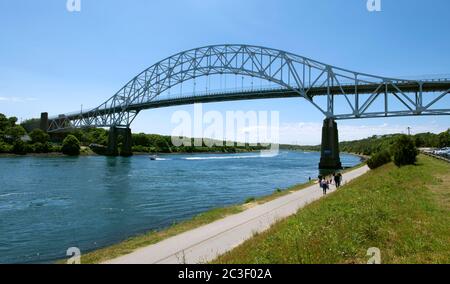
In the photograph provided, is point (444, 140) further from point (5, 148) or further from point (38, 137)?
point (38, 137)

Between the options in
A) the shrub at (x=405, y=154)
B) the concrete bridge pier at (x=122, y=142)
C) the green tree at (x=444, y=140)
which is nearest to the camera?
the shrub at (x=405, y=154)

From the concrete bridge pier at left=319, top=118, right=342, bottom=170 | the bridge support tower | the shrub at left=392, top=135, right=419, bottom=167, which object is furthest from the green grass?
the bridge support tower

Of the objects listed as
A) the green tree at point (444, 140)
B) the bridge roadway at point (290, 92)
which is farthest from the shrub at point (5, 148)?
the green tree at point (444, 140)

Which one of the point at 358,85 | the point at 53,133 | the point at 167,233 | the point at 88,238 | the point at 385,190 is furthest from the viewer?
the point at 53,133

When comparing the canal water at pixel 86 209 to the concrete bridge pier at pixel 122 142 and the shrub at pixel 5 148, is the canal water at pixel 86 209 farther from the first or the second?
the concrete bridge pier at pixel 122 142

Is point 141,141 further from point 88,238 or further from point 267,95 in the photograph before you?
point 88,238

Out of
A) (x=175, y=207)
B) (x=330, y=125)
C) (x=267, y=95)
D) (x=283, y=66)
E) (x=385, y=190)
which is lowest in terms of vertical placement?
(x=175, y=207)

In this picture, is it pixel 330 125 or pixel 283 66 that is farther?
pixel 283 66

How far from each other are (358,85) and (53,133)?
402 feet

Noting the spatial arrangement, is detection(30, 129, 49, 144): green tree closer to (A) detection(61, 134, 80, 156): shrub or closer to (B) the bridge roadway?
(A) detection(61, 134, 80, 156): shrub

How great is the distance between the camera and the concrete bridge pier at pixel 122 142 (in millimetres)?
133000

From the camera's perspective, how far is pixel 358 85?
278 ft

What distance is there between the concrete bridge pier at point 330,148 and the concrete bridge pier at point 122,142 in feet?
252
